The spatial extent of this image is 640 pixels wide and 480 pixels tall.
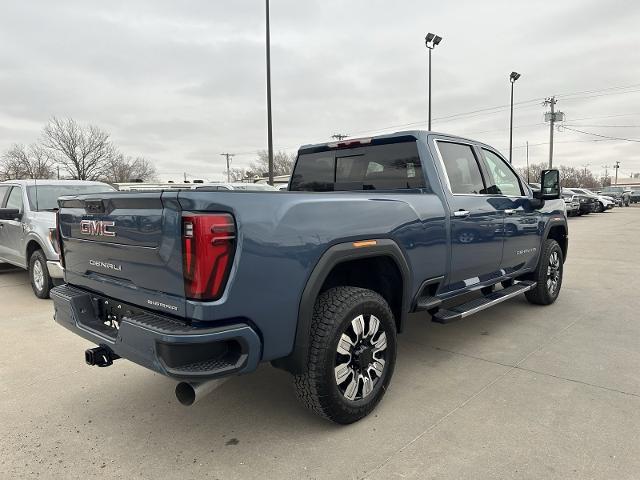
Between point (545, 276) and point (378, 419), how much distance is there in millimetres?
3548

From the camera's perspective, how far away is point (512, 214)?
4707 mm

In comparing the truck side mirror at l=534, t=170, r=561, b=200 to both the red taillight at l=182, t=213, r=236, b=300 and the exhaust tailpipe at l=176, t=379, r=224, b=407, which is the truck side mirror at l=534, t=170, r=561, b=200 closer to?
the red taillight at l=182, t=213, r=236, b=300

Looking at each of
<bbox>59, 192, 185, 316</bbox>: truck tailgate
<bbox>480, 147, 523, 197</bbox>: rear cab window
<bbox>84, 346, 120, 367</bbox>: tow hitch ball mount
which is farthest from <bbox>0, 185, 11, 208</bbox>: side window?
<bbox>480, 147, 523, 197</bbox>: rear cab window

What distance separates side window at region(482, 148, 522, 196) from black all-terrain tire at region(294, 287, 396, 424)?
229cm

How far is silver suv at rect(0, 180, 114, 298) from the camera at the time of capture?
20.7ft

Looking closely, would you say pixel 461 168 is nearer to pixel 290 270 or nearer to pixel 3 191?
pixel 290 270

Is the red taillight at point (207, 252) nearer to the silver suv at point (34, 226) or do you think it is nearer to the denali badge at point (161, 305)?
the denali badge at point (161, 305)

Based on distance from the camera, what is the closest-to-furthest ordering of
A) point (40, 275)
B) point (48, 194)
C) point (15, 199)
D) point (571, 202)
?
point (40, 275), point (48, 194), point (15, 199), point (571, 202)

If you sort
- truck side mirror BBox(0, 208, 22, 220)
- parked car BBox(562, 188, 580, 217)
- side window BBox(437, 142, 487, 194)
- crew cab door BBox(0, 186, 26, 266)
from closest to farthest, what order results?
side window BBox(437, 142, 487, 194) < truck side mirror BBox(0, 208, 22, 220) < crew cab door BBox(0, 186, 26, 266) < parked car BBox(562, 188, 580, 217)

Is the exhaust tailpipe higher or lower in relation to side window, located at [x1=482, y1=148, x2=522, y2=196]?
lower

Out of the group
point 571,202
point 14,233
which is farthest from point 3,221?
point 571,202

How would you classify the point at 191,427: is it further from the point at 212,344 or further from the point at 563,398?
the point at 563,398

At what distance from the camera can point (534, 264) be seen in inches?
214

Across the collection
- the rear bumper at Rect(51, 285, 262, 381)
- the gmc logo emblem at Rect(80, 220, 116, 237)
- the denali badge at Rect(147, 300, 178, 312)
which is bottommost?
the rear bumper at Rect(51, 285, 262, 381)
